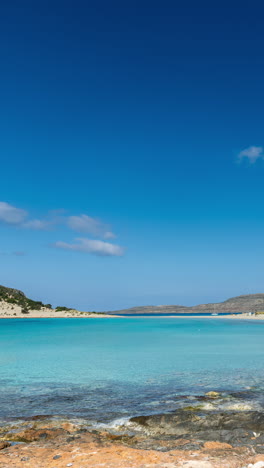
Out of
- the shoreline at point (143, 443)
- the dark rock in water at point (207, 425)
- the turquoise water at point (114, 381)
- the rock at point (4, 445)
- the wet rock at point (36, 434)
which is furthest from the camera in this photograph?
the turquoise water at point (114, 381)

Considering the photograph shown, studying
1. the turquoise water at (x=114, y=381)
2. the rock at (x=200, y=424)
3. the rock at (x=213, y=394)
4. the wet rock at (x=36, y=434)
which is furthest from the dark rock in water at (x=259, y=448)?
the rock at (x=213, y=394)

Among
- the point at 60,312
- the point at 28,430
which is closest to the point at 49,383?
→ the point at 28,430

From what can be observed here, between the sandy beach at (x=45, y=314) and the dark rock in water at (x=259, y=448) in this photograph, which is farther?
the sandy beach at (x=45, y=314)

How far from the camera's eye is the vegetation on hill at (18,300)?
4811 inches

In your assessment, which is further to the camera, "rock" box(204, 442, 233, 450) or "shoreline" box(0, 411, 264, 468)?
"rock" box(204, 442, 233, 450)

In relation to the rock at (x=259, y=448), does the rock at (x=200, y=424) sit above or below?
below

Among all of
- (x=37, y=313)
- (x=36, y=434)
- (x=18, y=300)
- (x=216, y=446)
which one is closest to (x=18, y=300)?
(x=18, y=300)

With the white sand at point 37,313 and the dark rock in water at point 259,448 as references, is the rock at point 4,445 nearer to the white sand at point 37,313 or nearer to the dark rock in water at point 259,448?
the dark rock in water at point 259,448

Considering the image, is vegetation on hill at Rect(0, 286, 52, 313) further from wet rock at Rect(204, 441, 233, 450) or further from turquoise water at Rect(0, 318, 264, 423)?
wet rock at Rect(204, 441, 233, 450)

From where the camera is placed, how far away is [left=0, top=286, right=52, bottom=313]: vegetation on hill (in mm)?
122206

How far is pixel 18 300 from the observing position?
126 m

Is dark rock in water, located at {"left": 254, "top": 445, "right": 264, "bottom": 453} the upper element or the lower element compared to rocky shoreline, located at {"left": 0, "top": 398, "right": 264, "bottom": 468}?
upper

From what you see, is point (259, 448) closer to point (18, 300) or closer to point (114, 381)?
point (114, 381)

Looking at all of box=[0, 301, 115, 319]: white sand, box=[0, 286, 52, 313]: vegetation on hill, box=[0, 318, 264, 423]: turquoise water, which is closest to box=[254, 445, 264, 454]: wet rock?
box=[0, 318, 264, 423]: turquoise water
